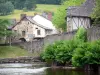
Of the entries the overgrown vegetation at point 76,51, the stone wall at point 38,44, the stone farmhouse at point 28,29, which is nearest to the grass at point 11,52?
the stone wall at point 38,44

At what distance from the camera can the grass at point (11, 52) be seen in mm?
117875

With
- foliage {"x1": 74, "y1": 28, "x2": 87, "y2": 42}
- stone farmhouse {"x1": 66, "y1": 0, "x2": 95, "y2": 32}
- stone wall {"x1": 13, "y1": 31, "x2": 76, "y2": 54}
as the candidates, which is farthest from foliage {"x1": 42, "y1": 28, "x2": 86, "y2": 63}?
stone farmhouse {"x1": 66, "y1": 0, "x2": 95, "y2": 32}

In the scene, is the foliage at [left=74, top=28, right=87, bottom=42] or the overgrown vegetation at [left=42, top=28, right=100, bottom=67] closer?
the overgrown vegetation at [left=42, top=28, right=100, bottom=67]

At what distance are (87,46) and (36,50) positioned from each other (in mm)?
47148

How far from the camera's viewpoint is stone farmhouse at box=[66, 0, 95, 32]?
10359 cm

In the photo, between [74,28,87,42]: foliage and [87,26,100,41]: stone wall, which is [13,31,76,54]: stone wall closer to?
[74,28,87,42]: foliage

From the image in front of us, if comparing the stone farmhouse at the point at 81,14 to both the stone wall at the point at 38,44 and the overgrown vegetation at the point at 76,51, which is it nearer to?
the stone wall at the point at 38,44

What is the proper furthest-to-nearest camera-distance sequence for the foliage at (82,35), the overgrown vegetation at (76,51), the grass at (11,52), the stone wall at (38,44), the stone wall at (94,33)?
the grass at (11,52) < the stone wall at (38,44) < the foliage at (82,35) < the stone wall at (94,33) < the overgrown vegetation at (76,51)

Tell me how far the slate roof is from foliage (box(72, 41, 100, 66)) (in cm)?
2803

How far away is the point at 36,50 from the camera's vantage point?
400 feet

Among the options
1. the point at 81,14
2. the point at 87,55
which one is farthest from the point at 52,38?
the point at 87,55

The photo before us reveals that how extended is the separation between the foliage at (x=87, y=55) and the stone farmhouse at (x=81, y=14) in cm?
2769

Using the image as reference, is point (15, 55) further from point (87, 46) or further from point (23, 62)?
point (87, 46)

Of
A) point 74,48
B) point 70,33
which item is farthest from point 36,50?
point 74,48
